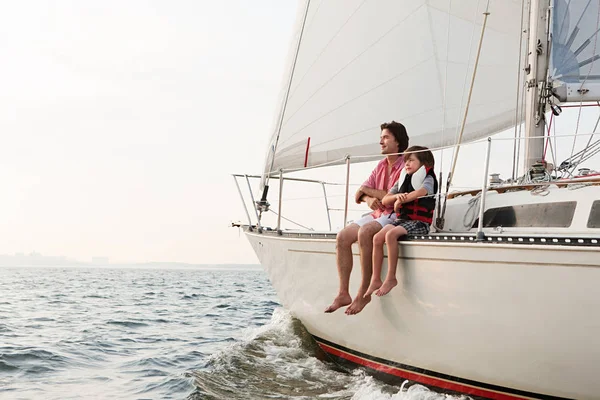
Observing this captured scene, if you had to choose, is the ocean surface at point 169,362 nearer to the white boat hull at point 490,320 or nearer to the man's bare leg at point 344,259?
the white boat hull at point 490,320

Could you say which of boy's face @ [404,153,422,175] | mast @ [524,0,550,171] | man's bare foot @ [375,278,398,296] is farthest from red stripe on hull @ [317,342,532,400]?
mast @ [524,0,550,171]

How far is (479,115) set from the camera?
7.28 meters

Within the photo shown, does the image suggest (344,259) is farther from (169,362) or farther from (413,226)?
(169,362)

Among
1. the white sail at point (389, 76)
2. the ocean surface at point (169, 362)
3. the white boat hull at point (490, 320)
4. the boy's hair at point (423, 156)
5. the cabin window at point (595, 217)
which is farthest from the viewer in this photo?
the white sail at point (389, 76)

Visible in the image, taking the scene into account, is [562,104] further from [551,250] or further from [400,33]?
[551,250]

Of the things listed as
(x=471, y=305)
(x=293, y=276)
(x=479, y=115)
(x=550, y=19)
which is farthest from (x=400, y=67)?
(x=471, y=305)

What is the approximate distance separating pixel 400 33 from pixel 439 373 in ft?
13.7

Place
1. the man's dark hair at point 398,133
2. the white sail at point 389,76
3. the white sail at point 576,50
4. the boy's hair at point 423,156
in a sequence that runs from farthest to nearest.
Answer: the white sail at point 389,76, the white sail at point 576,50, the man's dark hair at point 398,133, the boy's hair at point 423,156

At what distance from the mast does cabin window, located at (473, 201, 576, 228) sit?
160 centimetres

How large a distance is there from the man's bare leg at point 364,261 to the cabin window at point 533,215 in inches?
35.0

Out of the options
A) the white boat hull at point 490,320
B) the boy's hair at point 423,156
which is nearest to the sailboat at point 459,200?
the white boat hull at point 490,320

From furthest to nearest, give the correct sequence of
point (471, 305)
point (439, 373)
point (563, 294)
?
point (439, 373) < point (471, 305) < point (563, 294)

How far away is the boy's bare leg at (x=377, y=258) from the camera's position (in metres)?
4.61

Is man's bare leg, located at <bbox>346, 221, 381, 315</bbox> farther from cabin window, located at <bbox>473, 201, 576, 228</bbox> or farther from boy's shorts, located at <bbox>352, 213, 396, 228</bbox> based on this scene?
cabin window, located at <bbox>473, 201, 576, 228</bbox>
